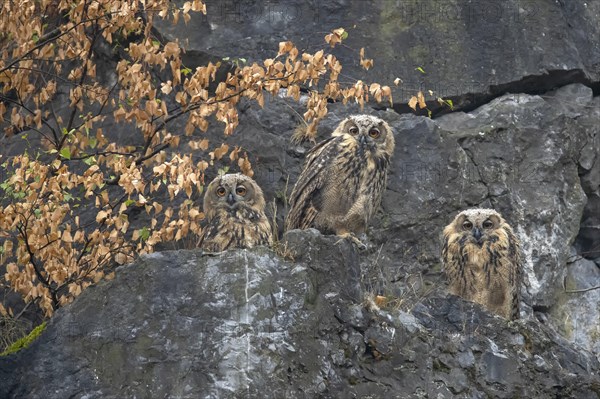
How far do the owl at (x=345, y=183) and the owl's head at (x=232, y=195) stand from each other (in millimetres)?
407

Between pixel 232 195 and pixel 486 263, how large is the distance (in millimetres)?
2514

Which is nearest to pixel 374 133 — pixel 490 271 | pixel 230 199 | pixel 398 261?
pixel 230 199

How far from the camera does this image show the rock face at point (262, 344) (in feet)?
29.4

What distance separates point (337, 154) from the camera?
11.1 metres

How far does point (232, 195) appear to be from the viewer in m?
11.0

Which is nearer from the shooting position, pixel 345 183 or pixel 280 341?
pixel 280 341

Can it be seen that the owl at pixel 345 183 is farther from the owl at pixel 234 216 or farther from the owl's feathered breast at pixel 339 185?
the owl at pixel 234 216

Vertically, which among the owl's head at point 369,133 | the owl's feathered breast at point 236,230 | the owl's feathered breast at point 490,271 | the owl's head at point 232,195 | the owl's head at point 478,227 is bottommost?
the owl's feathered breast at point 490,271

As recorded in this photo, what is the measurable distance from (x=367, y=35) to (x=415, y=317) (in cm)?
478

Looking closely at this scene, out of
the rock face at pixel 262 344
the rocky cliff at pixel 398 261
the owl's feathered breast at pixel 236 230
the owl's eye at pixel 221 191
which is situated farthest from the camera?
the owl's eye at pixel 221 191

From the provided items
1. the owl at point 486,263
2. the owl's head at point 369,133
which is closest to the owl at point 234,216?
the owl's head at point 369,133

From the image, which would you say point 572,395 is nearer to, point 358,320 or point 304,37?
point 358,320

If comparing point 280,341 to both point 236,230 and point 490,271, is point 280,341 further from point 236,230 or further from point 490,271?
point 490,271

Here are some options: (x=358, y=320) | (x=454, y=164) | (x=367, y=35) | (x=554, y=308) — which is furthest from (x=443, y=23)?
(x=358, y=320)
